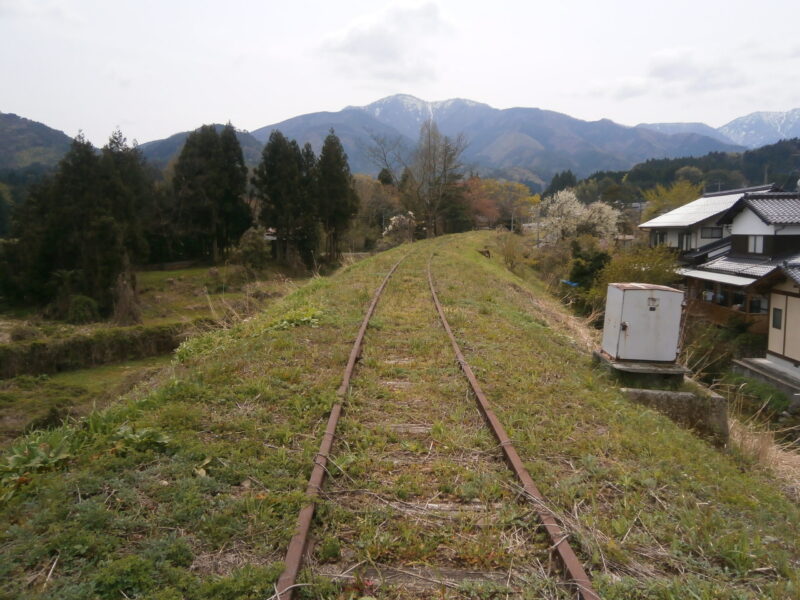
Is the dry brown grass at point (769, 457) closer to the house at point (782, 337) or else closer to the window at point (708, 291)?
the house at point (782, 337)

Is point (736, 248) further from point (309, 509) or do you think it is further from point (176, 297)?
point (176, 297)

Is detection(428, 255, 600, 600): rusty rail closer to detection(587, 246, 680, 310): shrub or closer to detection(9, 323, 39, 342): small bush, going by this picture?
detection(587, 246, 680, 310): shrub

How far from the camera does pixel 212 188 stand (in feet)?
128

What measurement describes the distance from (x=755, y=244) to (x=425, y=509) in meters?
25.0

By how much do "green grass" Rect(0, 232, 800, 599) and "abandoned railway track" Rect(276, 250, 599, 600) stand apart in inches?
0.7

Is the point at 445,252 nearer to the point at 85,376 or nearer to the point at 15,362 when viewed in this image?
the point at 85,376

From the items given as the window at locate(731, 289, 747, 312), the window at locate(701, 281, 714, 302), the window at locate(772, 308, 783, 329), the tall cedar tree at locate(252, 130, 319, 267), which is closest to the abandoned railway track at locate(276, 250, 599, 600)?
the window at locate(772, 308, 783, 329)

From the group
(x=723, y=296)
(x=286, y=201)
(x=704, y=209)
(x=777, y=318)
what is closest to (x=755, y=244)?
(x=723, y=296)

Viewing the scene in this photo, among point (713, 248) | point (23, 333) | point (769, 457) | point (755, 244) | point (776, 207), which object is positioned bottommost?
point (23, 333)

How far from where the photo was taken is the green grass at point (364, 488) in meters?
2.51

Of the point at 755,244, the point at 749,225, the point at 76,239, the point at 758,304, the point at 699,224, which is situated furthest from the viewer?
the point at 76,239

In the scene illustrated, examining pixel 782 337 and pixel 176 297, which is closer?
pixel 782 337

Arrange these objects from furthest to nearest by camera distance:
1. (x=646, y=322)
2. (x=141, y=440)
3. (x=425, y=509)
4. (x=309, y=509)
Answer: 1. (x=646, y=322)
2. (x=141, y=440)
3. (x=425, y=509)
4. (x=309, y=509)

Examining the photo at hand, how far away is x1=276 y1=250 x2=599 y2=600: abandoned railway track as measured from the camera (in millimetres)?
2510
